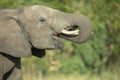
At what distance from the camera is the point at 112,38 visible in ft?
61.2

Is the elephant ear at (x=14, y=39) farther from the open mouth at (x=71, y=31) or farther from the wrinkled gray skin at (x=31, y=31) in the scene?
the open mouth at (x=71, y=31)

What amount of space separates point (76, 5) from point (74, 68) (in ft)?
8.69

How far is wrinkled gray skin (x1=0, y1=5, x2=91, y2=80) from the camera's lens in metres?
9.06

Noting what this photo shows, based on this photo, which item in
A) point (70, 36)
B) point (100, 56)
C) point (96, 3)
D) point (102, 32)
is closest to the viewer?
point (70, 36)

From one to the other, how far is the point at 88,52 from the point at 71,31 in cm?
871

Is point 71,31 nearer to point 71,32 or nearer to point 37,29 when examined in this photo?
point 71,32

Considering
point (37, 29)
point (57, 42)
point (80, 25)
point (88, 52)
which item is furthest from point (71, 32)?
point (88, 52)

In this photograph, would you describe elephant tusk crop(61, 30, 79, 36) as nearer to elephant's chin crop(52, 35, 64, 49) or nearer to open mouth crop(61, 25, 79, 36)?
open mouth crop(61, 25, 79, 36)

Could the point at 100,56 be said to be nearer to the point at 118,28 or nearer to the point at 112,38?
the point at 112,38

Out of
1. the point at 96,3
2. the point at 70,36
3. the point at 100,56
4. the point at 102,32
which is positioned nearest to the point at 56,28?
the point at 70,36

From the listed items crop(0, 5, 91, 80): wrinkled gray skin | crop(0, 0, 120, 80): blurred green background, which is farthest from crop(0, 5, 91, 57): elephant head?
crop(0, 0, 120, 80): blurred green background

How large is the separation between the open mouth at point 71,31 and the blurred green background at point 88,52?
5417 millimetres

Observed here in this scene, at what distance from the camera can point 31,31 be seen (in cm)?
913

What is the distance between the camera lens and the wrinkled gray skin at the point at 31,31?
9.06 meters
